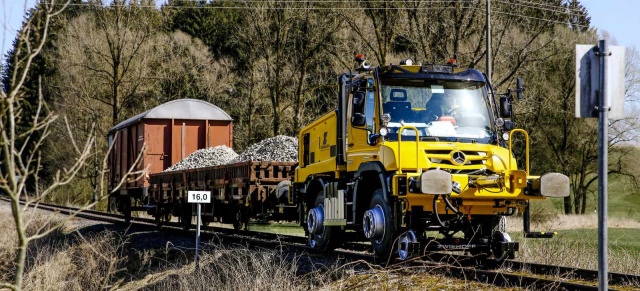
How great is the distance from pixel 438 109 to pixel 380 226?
6.38ft

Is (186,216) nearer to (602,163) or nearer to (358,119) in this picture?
(358,119)

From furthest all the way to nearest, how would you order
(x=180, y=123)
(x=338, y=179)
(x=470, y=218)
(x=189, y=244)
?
(x=180, y=123) < (x=189, y=244) < (x=338, y=179) < (x=470, y=218)

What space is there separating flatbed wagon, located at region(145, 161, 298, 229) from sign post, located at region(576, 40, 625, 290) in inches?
398

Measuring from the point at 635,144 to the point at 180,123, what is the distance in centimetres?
2730

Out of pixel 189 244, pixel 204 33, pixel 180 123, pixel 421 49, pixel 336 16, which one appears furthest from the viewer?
pixel 204 33

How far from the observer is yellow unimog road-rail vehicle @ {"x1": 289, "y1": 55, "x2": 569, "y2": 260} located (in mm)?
9180

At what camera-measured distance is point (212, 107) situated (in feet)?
76.5

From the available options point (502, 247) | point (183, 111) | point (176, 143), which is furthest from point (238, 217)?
point (502, 247)

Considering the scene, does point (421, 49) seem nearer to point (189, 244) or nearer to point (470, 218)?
point (189, 244)

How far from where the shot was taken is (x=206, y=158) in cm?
2172

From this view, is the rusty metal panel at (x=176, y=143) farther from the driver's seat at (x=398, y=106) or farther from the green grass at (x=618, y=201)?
the green grass at (x=618, y=201)

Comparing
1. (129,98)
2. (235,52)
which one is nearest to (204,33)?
(235,52)

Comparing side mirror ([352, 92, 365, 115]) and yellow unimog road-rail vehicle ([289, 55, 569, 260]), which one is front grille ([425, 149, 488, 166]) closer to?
yellow unimog road-rail vehicle ([289, 55, 569, 260])

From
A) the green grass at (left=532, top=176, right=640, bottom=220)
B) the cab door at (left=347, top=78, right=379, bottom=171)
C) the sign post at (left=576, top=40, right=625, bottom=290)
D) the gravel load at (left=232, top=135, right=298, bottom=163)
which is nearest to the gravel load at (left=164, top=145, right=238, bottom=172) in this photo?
the gravel load at (left=232, top=135, right=298, bottom=163)
